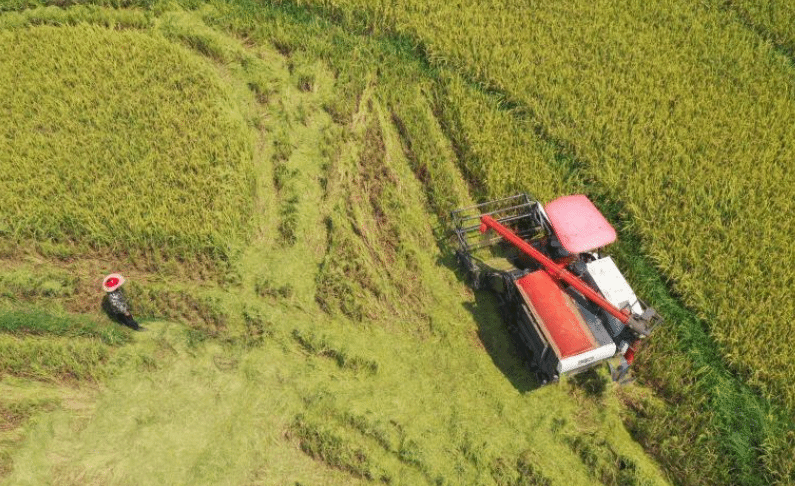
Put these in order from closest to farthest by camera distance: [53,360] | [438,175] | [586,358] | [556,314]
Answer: [586,358] → [556,314] → [53,360] → [438,175]

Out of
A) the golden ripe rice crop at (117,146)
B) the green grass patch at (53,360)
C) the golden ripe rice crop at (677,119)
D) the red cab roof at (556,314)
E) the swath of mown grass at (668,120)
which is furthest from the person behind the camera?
the golden ripe rice crop at (117,146)

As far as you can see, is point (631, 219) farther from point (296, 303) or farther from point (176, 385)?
point (176, 385)

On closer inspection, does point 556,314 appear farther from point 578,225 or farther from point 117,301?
point 117,301

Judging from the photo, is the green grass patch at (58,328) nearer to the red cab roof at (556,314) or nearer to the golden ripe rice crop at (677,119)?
the red cab roof at (556,314)

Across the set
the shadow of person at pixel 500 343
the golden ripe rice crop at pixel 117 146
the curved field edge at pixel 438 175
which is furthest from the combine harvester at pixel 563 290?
the golden ripe rice crop at pixel 117 146

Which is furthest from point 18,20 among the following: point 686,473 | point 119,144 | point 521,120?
point 686,473

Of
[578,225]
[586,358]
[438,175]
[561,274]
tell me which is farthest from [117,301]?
[578,225]
